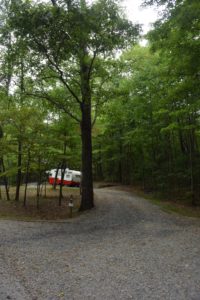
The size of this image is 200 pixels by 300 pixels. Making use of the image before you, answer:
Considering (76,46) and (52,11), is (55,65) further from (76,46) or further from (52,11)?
(52,11)

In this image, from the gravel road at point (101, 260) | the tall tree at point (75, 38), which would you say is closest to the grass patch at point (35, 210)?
the tall tree at point (75, 38)

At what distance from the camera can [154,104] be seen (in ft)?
58.8

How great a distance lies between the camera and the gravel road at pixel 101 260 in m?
4.52

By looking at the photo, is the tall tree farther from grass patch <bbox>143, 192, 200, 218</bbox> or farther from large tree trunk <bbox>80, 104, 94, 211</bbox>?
grass patch <bbox>143, 192, 200, 218</bbox>

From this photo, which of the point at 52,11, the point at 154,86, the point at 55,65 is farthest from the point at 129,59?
the point at 52,11

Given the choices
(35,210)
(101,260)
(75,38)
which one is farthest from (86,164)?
(101,260)

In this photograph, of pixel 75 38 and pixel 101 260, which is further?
pixel 75 38

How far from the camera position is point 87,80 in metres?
12.5

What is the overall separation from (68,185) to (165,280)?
2520 cm

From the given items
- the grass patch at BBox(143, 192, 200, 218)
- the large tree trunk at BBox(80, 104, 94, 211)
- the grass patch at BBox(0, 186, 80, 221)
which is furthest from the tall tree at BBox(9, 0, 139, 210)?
the grass patch at BBox(143, 192, 200, 218)

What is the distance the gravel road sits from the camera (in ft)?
14.8

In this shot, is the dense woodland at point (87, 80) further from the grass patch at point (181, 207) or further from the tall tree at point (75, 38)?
the grass patch at point (181, 207)

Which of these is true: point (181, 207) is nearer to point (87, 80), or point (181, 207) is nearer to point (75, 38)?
point (87, 80)

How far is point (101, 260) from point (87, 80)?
27.4ft
